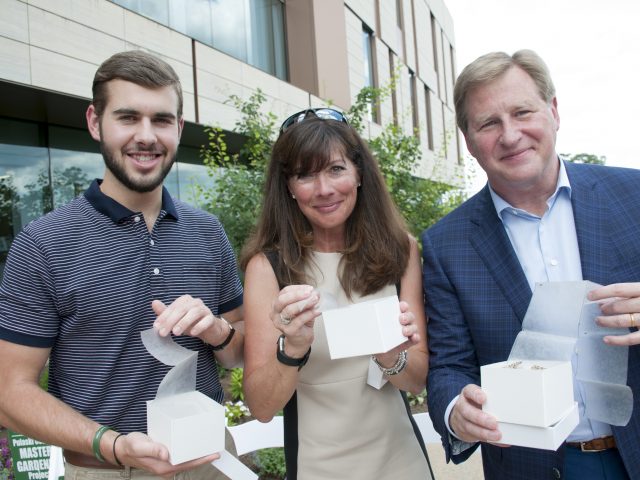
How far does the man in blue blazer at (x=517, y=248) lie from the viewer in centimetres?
171

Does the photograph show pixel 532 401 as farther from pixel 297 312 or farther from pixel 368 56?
pixel 368 56

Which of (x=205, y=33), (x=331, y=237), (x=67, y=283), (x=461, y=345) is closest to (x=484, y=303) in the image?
(x=461, y=345)

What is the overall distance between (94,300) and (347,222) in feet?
3.56

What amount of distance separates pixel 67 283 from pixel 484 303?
4.92 feet

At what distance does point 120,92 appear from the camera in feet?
6.13

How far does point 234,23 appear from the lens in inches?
433

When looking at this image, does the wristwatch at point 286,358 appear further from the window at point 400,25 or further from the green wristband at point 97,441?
the window at point 400,25

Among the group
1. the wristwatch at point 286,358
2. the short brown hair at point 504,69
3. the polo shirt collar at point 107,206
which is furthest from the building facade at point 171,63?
the wristwatch at point 286,358

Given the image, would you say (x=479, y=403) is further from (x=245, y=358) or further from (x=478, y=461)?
(x=478, y=461)

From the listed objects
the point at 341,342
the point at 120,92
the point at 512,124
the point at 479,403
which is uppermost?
the point at 120,92

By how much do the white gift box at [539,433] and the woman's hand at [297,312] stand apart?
2.18ft

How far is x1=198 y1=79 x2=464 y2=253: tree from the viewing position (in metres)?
5.47

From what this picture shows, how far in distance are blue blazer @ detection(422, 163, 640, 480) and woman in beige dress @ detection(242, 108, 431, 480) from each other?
14 cm

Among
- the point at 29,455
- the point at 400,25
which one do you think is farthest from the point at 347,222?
the point at 400,25
